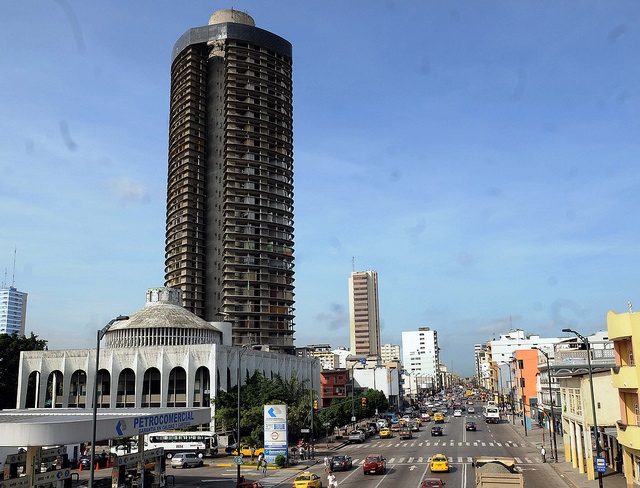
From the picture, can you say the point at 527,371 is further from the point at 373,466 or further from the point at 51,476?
the point at 51,476

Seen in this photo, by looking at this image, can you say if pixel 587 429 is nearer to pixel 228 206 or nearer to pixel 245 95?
pixel 228 206

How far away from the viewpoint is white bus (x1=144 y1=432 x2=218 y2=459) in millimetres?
73250

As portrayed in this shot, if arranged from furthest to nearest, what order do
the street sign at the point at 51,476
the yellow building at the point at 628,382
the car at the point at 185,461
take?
the car at the point at 185,461, the street sign at the point at 51,476, the yellow building at the point at 628,382

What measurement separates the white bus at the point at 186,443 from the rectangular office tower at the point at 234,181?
60009mm

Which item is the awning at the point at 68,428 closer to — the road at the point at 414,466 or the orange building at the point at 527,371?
the road at the point at 414,466

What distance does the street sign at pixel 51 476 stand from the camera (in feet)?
124

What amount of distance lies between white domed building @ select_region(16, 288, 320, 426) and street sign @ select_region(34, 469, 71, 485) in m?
48.2

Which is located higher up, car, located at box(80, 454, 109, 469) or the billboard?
the billboard

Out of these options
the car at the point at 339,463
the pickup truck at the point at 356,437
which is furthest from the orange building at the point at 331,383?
the car at the point at 339,463

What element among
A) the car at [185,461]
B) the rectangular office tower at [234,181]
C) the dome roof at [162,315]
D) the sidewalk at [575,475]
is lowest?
the car at [185,461]

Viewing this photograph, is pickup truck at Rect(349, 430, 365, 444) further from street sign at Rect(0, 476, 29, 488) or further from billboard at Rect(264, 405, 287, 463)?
street sign at Rect(0, 476, 29, 488)

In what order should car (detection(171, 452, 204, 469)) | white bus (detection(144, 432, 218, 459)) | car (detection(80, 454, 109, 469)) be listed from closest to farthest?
Answer: car (detection(80, 454, 109, 469))
car (detection(171, 452, 204, 469))
white bus (detection(144, 432, 218, 459))

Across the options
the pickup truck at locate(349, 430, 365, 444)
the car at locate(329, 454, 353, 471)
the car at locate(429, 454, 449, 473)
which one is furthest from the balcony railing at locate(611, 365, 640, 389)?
the pickup truck at locate(349, 430, 365, 444)

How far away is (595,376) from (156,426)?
109ft
